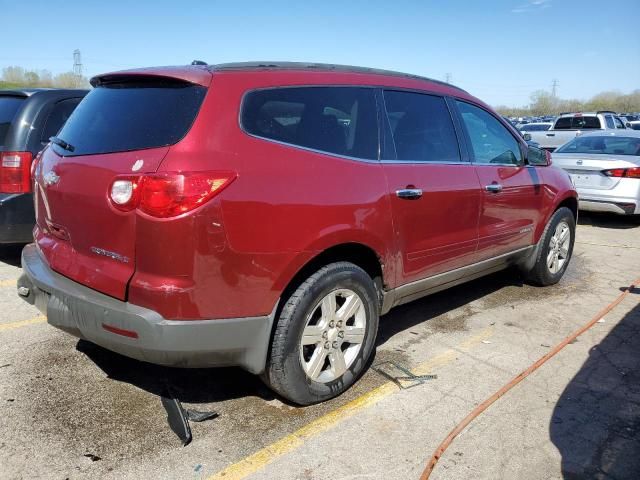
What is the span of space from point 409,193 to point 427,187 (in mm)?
219

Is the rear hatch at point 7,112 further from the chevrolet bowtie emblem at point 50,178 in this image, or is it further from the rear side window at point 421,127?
the rear side window at point 421,127

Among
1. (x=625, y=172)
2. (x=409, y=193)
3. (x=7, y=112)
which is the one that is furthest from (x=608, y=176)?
(x=7, y=112)

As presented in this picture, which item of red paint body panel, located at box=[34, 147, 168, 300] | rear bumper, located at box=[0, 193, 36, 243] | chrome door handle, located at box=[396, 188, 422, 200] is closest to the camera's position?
red paint body panel, located at box=[34, 147, 168, 300]

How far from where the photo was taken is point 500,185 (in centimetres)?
431

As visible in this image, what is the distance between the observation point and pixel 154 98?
2.72 m

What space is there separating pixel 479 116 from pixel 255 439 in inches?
121

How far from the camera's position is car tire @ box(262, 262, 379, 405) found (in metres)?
2.79

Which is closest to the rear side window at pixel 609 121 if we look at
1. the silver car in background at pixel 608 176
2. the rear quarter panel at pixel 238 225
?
the silver car in background at pixel 608 176

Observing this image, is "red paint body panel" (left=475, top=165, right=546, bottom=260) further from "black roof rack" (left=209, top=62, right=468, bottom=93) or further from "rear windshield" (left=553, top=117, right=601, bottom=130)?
"rear windshield" (left=553, top=117, right=601, bottom=130)

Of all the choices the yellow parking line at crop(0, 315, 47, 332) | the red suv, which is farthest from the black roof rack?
the yellow parking line at crop(0, 315, 47, 332)

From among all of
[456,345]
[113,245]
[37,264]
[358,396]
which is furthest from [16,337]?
[456,345]

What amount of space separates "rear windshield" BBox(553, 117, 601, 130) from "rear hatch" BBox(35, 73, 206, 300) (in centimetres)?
1837

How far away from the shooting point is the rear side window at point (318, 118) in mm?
2723

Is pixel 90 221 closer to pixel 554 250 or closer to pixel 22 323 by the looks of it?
pixel 22 323
